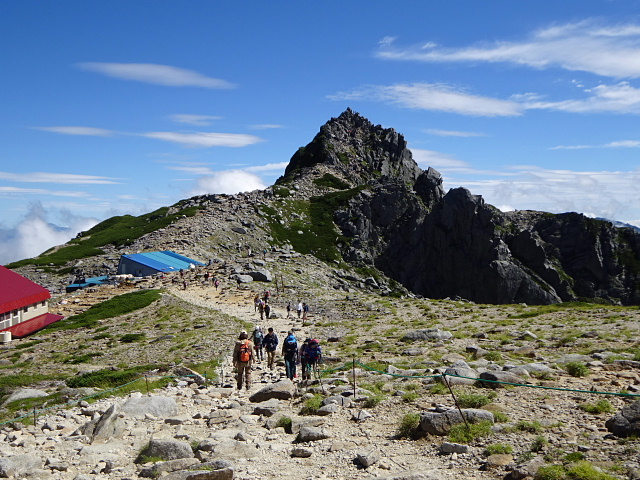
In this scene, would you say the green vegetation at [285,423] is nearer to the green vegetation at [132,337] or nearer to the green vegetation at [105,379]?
the green vegetation at [105,379]

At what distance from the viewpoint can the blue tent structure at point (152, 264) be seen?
217 feet

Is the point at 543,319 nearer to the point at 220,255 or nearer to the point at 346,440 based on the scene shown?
the point at 346,440

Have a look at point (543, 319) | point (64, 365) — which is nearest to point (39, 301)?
point (64, 365)

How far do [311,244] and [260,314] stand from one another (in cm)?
5653

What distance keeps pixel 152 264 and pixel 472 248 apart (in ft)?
272

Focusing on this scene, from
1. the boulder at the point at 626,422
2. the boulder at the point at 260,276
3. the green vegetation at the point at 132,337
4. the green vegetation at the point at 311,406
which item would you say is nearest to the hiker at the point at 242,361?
the green vegetation at the point at 311,406

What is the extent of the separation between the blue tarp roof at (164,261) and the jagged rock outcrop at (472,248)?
4236 centimetres

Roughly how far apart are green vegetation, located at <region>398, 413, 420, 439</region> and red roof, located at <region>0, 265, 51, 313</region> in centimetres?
4028

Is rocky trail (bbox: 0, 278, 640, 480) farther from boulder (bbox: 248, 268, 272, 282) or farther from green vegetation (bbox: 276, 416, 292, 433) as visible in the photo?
boulder (bbox: 248, 268, 272, 282)

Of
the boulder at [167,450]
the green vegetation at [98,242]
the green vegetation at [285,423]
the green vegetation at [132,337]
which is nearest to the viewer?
the boulder at [167,450]

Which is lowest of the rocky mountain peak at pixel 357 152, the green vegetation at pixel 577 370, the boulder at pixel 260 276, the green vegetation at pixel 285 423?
the green vegetation at pixel 285 423

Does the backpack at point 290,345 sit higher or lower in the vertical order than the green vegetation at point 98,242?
lower

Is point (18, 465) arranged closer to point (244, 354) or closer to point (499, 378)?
point (244, 354)

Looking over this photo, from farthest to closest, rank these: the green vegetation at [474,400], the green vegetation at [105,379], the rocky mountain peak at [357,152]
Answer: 1. the rocky mountain peak at [357,152]
2. the green vegetation at [105,379]
3. the green vegetation at [474,400]
